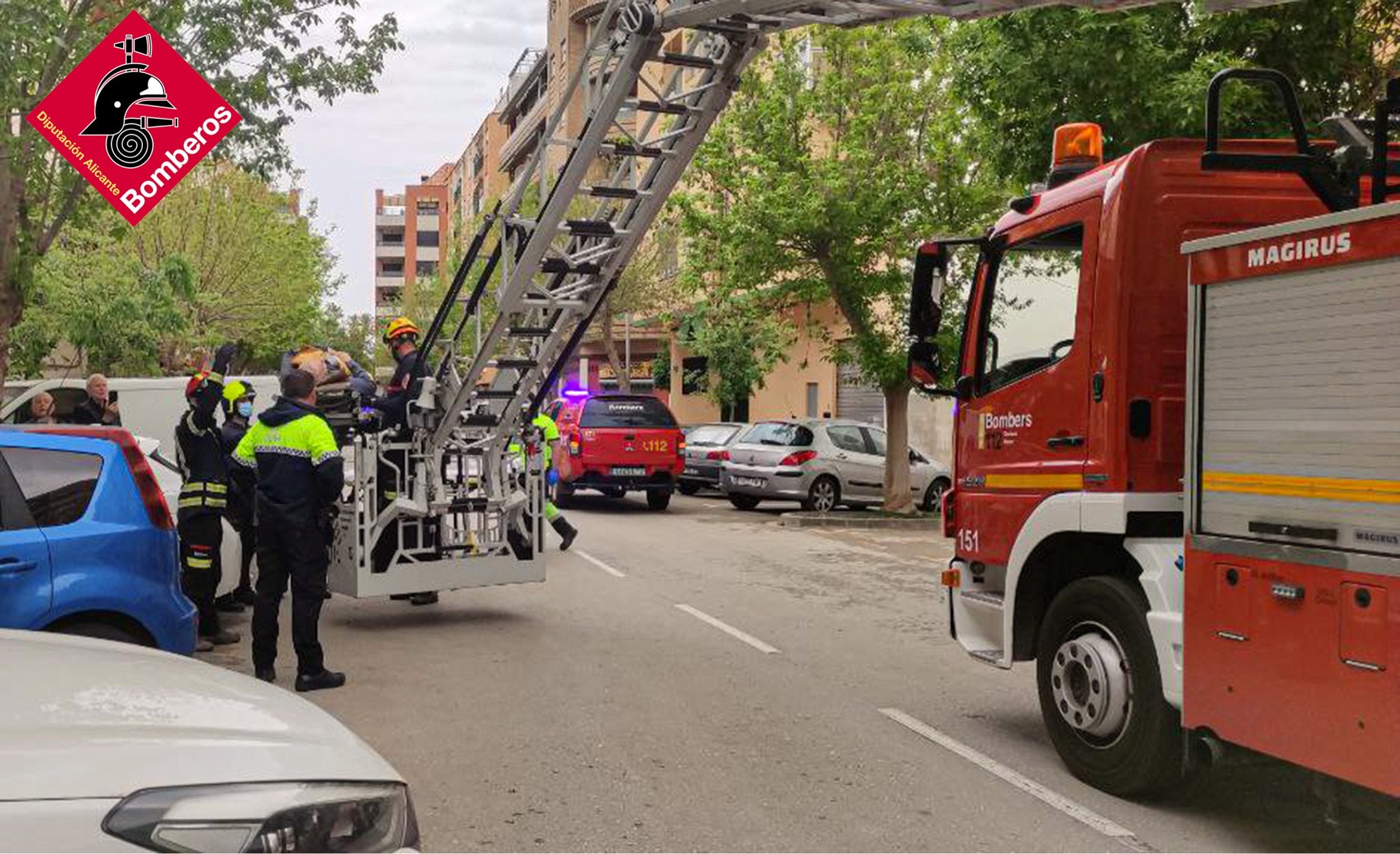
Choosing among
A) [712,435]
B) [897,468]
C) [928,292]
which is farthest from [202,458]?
[712,435]

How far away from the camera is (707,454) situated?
24.2 m

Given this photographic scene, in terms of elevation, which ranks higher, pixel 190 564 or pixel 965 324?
pixel 965 324

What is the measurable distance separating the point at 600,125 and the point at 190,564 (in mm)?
4021

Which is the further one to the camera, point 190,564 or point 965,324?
point 190,564

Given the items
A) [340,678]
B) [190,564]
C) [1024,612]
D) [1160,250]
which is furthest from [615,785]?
[190,564]

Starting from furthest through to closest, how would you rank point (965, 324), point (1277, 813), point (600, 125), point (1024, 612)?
point (600, 125), point (965, 324), point (1024, 612), point (1277, 813)

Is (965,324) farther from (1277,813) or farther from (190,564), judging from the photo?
(190,564)

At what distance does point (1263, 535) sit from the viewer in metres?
4.45

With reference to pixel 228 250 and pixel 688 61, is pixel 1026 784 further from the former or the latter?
pixel 228 250

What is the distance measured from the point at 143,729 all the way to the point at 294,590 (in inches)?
195

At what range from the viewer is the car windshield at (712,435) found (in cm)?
2423

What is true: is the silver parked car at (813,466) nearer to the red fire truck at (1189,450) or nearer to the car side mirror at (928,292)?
the red fire truck at (1189,450)

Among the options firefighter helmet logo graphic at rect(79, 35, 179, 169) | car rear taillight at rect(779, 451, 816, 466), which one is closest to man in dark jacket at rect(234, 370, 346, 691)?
firefighter helmet logo graphic at rect(79, 35, 179, 169)

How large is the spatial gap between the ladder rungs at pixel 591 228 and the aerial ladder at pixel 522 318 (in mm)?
12
